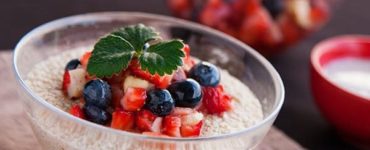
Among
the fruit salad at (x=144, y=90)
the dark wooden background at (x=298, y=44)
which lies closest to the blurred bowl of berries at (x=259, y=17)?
the dark wooden background at (x=298, y=44)

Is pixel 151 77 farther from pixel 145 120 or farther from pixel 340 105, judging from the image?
pixel 340 105

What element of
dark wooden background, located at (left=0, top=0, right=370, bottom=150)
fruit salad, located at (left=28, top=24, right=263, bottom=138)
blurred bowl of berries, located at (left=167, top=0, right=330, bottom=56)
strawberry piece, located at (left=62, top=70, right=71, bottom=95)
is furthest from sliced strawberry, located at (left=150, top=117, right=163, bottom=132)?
blurred bowl of berries, located at (left=167, top=0, right=330, bottom=56)

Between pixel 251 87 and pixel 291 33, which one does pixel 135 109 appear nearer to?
pixel 251 87

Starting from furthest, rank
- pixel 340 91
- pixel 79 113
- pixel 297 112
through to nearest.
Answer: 1. pixel 297 112
2. pixel 340 91
3. pixel 79 113

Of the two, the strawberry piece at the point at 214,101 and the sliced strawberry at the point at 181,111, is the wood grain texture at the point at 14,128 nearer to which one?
the strawberry piece at the point at 214,101

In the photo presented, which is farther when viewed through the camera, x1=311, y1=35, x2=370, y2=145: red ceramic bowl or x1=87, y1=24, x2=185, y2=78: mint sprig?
x1=311, y1=35, x2=370, y2=145: red ceramic bowl

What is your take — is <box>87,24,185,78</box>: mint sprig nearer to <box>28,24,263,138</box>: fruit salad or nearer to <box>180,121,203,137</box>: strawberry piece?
<box>28,24,263,138</box>: fruit salad

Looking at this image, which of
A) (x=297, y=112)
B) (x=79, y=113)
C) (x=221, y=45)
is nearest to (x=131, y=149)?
(x=79, y=113)

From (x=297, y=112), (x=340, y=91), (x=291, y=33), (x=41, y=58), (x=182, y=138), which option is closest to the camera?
(x=182, y=138)
